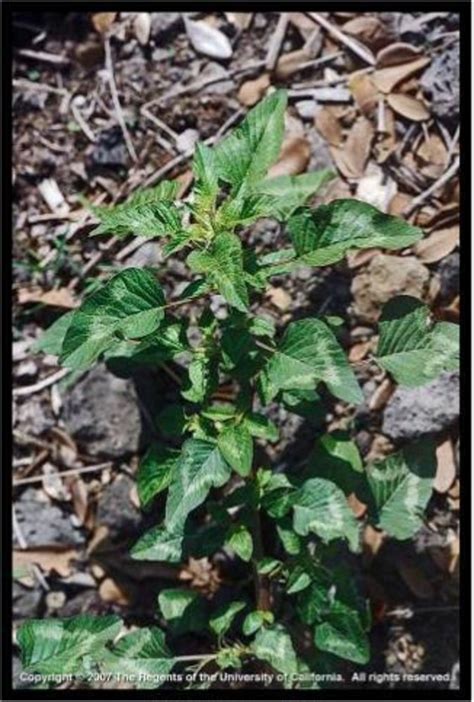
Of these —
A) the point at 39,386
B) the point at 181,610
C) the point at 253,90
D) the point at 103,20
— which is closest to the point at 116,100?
the point at 103,20

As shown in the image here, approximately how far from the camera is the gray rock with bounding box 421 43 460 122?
9.73ft

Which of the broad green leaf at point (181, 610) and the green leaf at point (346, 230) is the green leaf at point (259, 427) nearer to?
the green leaf at point (346, 230)

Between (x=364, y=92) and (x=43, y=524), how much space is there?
151 cm

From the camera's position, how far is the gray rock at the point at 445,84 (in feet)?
9.73

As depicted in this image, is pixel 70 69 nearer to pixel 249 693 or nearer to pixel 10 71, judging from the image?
pixel 10 71

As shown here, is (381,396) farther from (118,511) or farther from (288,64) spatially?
(288,64)

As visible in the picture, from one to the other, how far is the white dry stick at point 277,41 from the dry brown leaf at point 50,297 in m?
0.87

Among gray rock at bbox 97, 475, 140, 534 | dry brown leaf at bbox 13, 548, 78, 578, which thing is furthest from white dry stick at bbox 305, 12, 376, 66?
dry brown leaf at bbox 13, 548, 78, 578

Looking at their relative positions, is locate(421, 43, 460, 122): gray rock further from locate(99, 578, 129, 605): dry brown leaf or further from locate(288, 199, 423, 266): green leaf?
locate(99, 578, 129, 605): dry brown leaf

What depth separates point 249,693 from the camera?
2912mm

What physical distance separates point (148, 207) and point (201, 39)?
3.51ft

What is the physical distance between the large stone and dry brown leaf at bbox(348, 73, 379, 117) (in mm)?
441

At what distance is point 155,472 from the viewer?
2.45 meters

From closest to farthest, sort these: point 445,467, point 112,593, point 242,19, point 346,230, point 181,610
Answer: point 346,230
point 181,610
point 445,467
point 112,593
point 242,19
